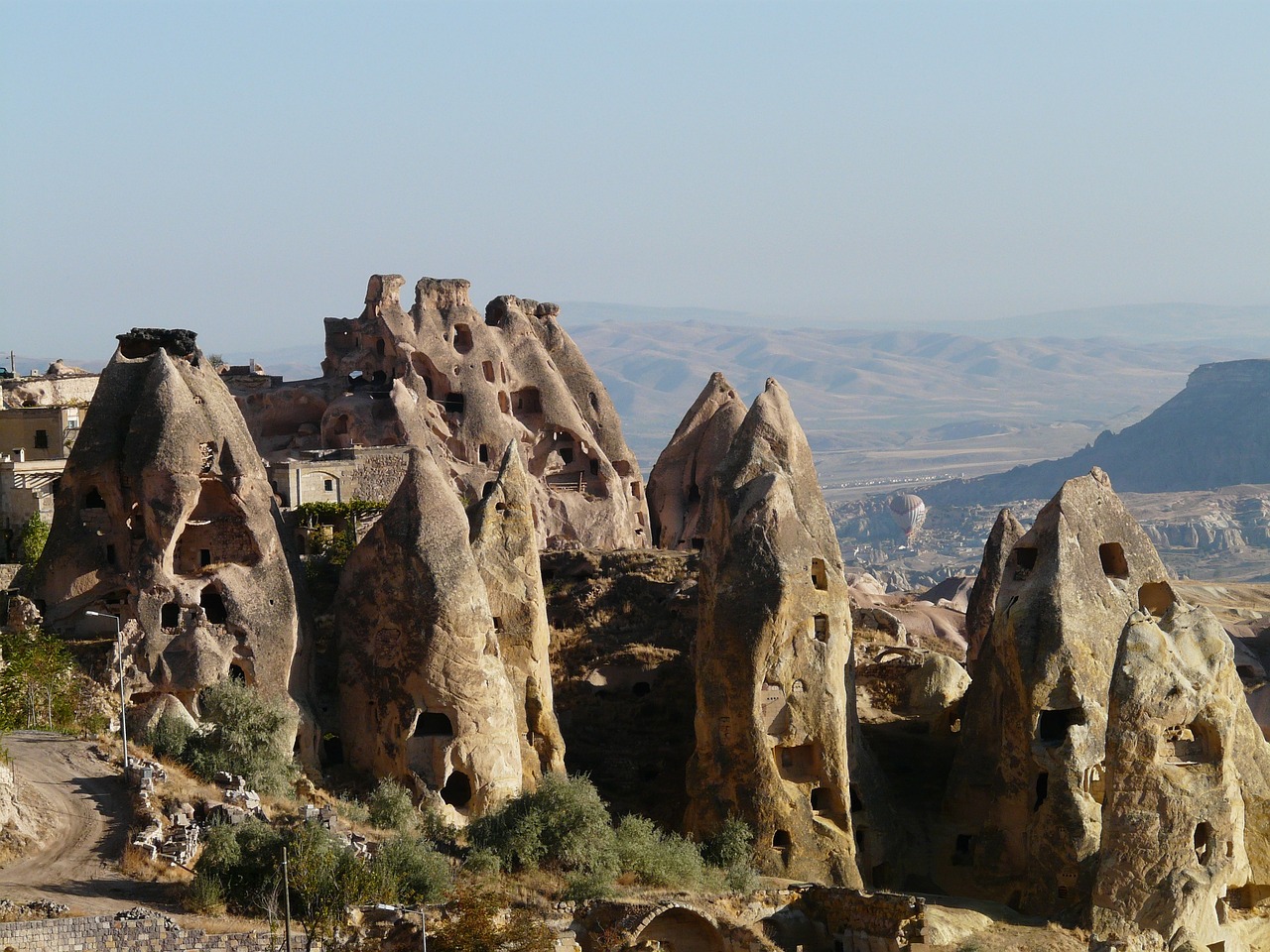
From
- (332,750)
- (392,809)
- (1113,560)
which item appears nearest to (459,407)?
(332,750)

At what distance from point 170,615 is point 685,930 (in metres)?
12.3

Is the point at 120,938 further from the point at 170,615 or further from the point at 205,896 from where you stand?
the point at 170,615

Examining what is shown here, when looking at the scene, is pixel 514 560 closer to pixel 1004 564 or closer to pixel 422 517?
pixel 422 517

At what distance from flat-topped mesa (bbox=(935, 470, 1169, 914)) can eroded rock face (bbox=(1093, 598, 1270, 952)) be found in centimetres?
208

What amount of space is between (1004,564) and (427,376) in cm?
2288

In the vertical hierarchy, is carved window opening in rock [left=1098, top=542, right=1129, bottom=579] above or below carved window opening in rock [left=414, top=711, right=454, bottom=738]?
above

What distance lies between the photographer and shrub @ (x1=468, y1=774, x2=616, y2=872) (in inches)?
1825

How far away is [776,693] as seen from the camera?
51375 millimetres

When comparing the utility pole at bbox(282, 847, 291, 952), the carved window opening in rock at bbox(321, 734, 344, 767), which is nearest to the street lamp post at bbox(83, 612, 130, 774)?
the carved window opening in rock at bbox(321, 734, 344, 767)

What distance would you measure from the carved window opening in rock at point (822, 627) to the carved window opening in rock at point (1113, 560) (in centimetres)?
591

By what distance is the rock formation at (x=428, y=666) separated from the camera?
4991 centimetres

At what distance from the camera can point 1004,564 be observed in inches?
2180

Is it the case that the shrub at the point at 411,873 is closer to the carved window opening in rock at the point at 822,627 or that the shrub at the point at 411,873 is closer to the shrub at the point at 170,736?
the shrub at the point at 170,736

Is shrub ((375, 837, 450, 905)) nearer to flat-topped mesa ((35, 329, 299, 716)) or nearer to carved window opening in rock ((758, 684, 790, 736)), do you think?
flat-topped mesa ((35, 329, 299, 716))
